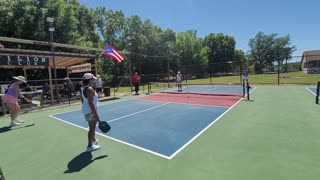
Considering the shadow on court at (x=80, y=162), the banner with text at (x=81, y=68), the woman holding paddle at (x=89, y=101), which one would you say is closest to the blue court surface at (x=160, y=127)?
the shadow on court at (x=80, y=162)

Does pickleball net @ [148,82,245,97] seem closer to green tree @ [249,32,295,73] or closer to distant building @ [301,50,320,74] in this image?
distant building @ [301,50,320,74]

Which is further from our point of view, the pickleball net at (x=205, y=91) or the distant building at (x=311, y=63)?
the distant building at (x=311, y=63)

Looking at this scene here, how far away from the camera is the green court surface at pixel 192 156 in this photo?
427 cm

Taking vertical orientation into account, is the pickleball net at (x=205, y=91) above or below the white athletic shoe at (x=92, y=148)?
above

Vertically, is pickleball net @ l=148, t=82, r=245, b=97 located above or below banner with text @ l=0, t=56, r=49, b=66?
below

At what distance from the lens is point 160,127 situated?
7.68 m

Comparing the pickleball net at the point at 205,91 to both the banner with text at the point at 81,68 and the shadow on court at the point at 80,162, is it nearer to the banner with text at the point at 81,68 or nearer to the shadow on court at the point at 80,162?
the banner with text at the point at 81,68

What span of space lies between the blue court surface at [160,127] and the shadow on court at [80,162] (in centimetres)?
110

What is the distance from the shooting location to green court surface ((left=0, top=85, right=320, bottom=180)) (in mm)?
4266

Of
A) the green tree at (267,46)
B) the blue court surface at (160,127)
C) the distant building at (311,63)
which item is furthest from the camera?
the green tree at (267,46)

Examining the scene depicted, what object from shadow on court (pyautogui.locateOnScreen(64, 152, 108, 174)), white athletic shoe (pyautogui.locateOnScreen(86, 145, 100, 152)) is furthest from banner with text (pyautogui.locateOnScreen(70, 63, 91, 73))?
shadow on court (pyautogui.locateOnScreen(64, 152, 108, 174))

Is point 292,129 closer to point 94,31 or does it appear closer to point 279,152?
point 279,152

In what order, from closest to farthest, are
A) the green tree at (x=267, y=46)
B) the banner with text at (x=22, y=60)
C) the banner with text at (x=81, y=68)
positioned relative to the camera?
the banner with text at (x=22, y=60), the banner with text at (x=81, y=68), the green tree at (x=267, y=46)

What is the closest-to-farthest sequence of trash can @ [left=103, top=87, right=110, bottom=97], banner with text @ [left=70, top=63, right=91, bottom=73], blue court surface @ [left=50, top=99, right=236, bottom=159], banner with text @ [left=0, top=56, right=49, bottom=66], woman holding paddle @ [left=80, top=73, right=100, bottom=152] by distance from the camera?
woman holding paddle @ [left=80, top=73, right=100, bottom=152] < blue court surface @ [left=50, top=99, right=236, bottom=159] < banner with text @ [left=0, top=56, right=49, bottom=66] < banner with text @ [left=70, top=63, right=91, bottom=73] < trash can @ [left=103, top=87, right=110, bottom=97]
